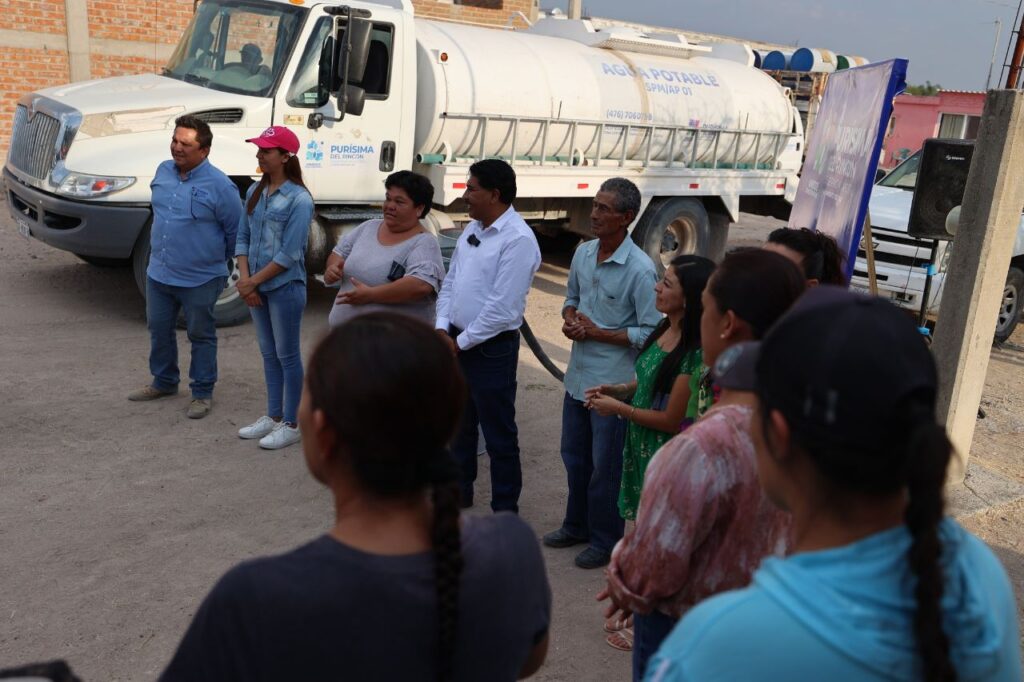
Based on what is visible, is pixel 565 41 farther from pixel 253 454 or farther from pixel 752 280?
pixel 752 280

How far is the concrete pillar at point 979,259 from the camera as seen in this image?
5.11 m

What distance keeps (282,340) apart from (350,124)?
134 inches

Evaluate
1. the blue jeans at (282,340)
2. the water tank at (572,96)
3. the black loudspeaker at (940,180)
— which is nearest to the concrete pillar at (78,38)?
the water tank at (572,96)

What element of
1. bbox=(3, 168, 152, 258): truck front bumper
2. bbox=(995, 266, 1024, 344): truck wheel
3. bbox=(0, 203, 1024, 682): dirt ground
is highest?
bbox=(3, 168, 152, 258): truck front bumper

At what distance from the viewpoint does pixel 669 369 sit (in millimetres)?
3295

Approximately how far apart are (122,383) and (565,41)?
627 cm

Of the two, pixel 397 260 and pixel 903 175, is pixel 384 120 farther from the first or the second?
pixel 903 175

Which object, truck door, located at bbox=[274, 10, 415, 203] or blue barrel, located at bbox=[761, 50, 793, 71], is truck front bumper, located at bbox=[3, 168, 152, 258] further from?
blue barrel, located at bbox=[761, 50, 793, 71]

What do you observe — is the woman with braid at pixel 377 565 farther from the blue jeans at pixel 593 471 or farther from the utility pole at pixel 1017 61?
the utility pole at pixel 1017 61

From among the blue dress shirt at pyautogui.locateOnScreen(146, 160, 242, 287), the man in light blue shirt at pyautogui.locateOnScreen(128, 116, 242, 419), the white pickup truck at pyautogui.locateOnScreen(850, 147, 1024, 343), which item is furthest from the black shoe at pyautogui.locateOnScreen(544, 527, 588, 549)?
the white pickup truck at pyautogui.locateOnScreen(850, 147, 1024, 343)

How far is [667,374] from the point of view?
331cm

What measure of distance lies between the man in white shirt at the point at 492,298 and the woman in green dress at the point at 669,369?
1067 millimetres

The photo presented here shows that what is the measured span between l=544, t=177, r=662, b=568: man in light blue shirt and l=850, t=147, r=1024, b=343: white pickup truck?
5843 mm

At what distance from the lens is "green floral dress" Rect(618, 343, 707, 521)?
326 cm
